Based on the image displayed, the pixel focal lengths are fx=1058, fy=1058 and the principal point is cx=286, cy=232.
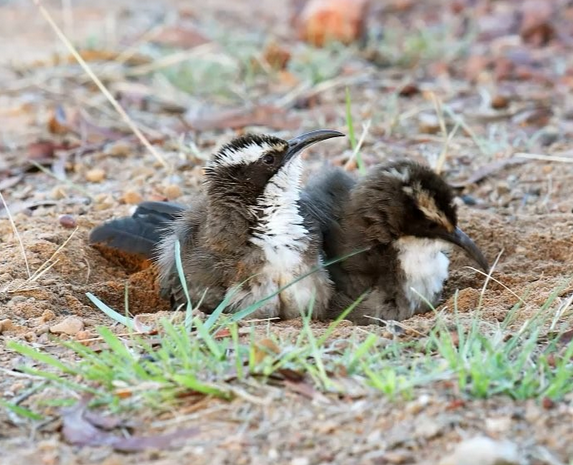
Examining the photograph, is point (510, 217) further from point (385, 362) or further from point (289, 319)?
point (385, 362)

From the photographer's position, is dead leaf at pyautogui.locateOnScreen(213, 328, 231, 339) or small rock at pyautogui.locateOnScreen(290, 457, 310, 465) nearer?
small rock at pyautogui.locateOnScreen(290, 457, 310, 465)

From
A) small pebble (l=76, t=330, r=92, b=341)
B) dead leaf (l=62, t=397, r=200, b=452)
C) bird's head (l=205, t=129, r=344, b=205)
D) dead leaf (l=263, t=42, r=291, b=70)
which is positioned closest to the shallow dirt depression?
small pebble (l=76, t=330, r=92, b=341)

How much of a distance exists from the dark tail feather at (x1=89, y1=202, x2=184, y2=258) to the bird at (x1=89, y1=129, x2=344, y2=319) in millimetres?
517

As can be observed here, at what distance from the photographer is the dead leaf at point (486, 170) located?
678cm

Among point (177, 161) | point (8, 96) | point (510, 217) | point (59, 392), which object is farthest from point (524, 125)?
point (59, 392)

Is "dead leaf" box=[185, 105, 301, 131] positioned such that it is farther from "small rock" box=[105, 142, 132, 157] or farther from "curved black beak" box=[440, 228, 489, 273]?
"curved black beak" box=[440, 228, 489, 273]

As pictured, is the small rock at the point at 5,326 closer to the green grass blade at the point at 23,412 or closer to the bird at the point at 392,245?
the green grass blade at the point at 23,412

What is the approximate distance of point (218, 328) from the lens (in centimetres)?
429

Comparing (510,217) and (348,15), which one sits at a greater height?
(348,15)

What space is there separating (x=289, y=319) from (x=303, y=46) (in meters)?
6.09

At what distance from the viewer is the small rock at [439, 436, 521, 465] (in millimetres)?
3139

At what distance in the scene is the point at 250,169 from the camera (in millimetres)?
5012

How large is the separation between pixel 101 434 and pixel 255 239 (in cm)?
156

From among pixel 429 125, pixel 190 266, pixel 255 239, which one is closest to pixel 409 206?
pixel 255 239
